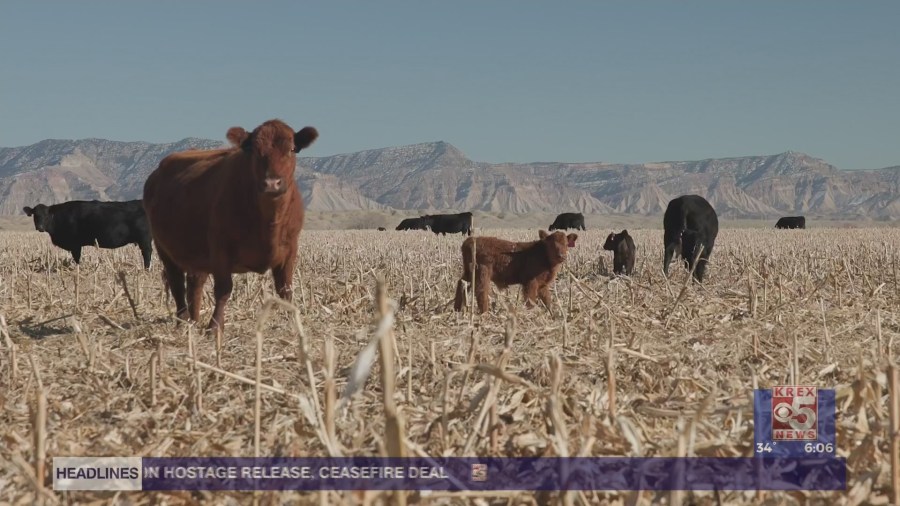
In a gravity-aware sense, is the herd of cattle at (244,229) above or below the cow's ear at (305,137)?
below

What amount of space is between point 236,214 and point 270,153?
742 mm

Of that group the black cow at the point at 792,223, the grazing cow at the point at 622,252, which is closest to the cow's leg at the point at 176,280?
the grazing cow at the point at 622,252

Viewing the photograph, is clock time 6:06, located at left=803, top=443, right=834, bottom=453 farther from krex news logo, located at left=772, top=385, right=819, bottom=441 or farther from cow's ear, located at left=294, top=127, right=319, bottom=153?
cow's ear, located at left=294, top=127, right=319, bottom=153

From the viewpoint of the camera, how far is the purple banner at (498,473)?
3.39 m

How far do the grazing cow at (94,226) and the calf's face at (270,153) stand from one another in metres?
12.5

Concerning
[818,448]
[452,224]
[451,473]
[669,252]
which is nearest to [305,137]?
[451,473]

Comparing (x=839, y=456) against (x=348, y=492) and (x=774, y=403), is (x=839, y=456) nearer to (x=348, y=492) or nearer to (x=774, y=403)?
(x=774, y=403)

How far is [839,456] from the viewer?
3.80 meters

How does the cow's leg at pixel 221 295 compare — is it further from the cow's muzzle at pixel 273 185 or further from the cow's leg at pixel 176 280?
the cow's leg at pixel 176 280

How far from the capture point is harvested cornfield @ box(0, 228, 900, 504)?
11.3 ft

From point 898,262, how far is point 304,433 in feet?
44.1

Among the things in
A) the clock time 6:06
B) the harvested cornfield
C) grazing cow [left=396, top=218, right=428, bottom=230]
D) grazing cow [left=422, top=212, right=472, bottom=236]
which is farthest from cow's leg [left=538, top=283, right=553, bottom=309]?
grazing cow [left=396, top=218, right=428, bottom=230]

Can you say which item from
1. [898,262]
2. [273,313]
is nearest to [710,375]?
[273,313]

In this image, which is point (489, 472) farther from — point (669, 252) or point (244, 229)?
point (669, 252)
